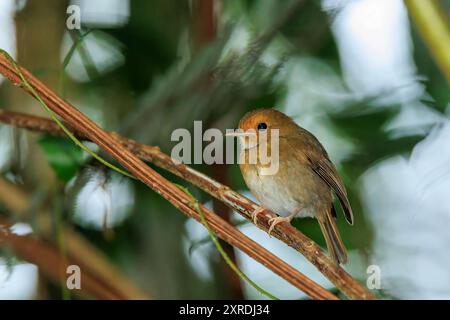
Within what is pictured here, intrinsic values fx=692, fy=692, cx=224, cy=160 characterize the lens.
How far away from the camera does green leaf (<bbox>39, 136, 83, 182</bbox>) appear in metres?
1.50

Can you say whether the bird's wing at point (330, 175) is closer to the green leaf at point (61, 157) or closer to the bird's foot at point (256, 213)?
the bird's foot at point (256, 213)

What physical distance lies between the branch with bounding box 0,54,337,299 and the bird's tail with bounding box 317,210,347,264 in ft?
1.08

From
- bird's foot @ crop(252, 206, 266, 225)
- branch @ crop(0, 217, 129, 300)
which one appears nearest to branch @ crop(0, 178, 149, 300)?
branch @ crop(0, 217, 129, 300)

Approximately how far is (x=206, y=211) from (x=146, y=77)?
68 cm

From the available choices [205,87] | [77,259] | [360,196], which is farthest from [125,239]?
[360,196]

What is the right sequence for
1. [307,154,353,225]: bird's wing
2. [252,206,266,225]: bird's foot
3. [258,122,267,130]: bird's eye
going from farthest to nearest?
1. [258,122,267,130]: bird's eye
2. [307,154,353,225]: bird's wing
3. [252,206,266,225]: bird's foot

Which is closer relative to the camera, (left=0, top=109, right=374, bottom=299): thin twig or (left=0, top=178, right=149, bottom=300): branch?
(left=0, top=109, right=374, bottom=299): thin twig

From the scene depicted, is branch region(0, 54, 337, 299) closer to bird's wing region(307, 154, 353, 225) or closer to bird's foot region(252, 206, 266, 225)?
bird's foot region(252, 206, 266, 225)

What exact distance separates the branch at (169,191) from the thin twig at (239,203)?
0.06 meters

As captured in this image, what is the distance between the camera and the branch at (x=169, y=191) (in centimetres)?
110

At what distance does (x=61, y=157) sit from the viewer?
1.50 metres

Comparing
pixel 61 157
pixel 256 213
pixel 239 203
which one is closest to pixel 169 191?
pixel 239 203

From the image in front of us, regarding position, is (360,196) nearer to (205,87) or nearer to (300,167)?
(300,167)

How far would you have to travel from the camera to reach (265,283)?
1498mm
